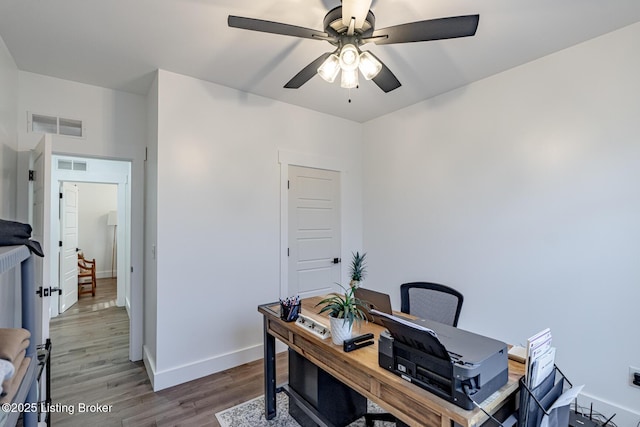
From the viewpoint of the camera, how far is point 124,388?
8.54 ft

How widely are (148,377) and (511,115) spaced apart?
4059 mm

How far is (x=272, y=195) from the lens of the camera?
333 centimetres

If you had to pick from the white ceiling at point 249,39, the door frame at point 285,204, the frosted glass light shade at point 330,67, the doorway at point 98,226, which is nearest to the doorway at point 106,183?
the doorway at point 98,226

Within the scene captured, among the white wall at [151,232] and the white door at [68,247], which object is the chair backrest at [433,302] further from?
the white door at [68,247]

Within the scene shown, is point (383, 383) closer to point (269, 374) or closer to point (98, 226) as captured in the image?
point (269, 374)

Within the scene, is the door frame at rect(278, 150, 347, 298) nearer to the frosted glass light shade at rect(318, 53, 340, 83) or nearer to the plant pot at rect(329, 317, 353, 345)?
the frosted glass light shade at rect(318, 53, 340, 83)

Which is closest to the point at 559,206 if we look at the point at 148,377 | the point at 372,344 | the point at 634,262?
the point at 634,262

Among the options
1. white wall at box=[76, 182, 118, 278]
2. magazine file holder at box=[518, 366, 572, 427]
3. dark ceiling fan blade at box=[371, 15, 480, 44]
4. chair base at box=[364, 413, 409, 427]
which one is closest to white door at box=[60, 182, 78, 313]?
white wall at box=[76, 182, 118, 278]

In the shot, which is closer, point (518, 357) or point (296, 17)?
point (518, 357)

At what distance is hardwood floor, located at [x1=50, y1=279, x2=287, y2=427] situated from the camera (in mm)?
2229

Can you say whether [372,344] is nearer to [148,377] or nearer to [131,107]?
[148,377]

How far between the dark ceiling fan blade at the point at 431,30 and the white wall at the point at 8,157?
106 inches

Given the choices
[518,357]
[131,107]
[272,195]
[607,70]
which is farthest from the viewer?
[272,195]

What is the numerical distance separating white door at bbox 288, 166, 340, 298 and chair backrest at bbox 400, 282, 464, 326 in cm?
137
